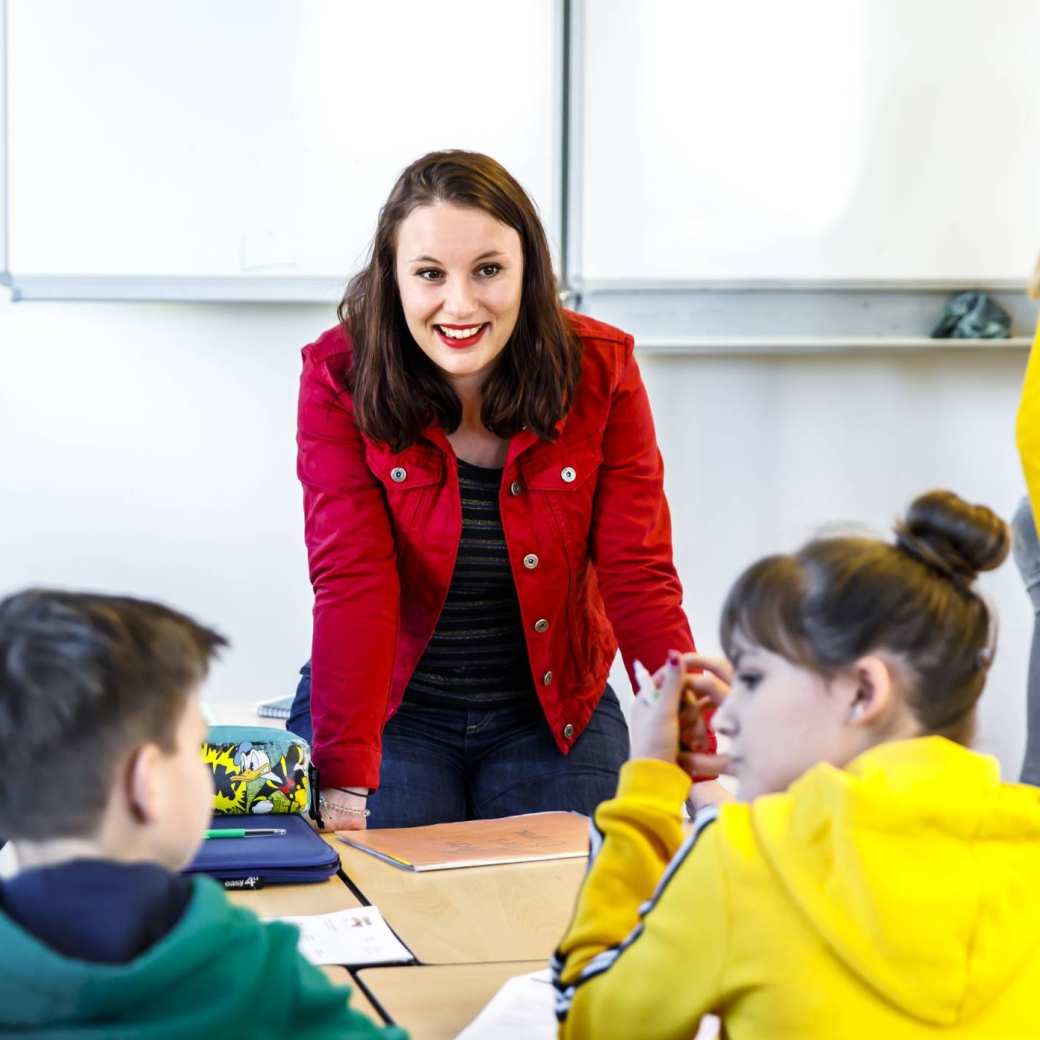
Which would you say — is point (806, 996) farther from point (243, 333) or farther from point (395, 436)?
point (243, 333)

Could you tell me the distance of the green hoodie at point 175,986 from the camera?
38.9 inches

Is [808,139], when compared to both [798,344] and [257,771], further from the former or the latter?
[257,771]

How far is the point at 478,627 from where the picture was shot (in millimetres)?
2361

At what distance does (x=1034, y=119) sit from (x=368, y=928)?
248 cm

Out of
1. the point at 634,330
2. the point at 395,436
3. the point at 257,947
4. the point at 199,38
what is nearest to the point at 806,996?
the point at 257,947

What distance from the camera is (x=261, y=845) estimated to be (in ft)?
5.86

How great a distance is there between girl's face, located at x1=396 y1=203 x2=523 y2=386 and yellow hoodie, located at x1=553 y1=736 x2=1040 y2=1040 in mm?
1163

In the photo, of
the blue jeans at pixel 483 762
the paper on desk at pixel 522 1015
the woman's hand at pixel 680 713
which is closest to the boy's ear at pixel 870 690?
the woman's hand at pixel 680 713

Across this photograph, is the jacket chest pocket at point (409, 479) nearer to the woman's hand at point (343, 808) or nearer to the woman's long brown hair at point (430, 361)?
the woman's long brown hair at point (430, 361)

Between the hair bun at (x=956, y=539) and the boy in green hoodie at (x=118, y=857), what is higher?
the hair bun at (x=956, y=539)

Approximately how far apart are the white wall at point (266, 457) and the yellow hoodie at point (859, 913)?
217 centimetres

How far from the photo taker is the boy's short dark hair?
42.7 inches

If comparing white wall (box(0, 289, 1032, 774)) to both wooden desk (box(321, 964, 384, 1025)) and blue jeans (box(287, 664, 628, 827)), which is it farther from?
wooden desk (box(321, 964, 384, 1025))

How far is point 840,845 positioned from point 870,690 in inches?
6.7
